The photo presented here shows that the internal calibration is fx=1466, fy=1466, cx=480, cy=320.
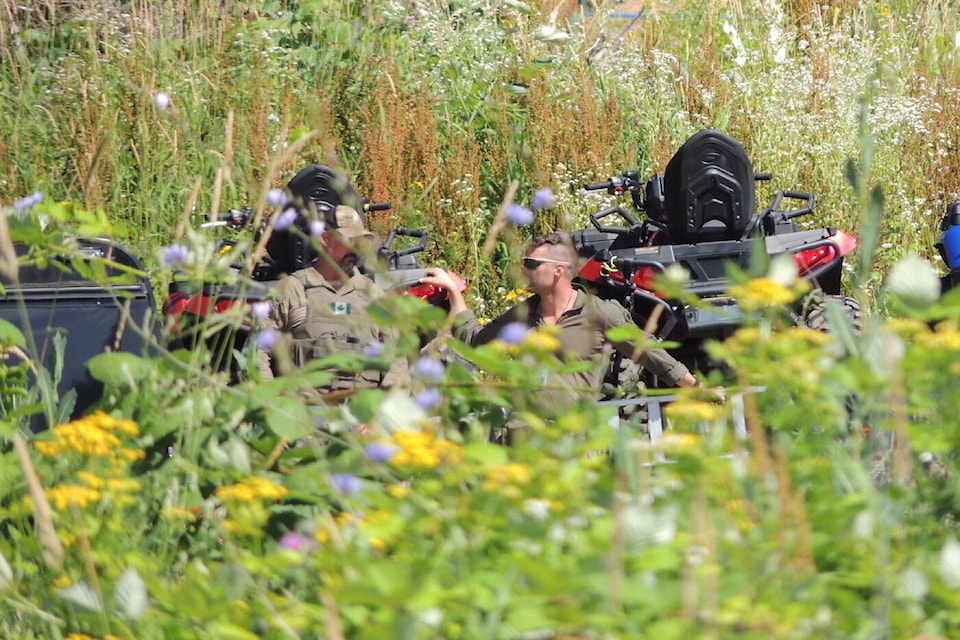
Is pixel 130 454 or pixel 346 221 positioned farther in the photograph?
pixel 346 221

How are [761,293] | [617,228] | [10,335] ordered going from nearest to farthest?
[761,293] → [10,335] → [617,228]

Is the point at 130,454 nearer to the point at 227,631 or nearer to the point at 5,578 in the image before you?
the point at 5,578

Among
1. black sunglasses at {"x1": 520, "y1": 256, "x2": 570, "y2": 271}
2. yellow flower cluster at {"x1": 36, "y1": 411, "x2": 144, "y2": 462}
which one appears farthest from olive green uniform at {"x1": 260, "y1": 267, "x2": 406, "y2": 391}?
yellow flower cluster at {"x1": 36, "y1": 411, "x2": 144, "y2": 462}

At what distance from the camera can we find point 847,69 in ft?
30.1

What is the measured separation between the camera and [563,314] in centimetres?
509

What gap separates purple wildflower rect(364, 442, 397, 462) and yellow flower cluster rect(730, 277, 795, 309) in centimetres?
48

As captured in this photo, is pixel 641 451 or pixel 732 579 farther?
pixel 641 451

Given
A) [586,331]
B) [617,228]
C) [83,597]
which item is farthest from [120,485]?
[617,228]

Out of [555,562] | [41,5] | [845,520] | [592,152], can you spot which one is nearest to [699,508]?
[555,562]

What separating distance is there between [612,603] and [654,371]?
10.9ft

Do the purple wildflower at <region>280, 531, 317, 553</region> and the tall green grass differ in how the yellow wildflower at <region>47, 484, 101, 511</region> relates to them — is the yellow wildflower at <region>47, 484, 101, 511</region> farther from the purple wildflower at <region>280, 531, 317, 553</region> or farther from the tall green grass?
the tall green grass

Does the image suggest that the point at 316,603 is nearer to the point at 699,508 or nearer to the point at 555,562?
the point at 555,562

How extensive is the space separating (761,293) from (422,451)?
0.47 meters

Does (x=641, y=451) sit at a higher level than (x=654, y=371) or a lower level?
higher
